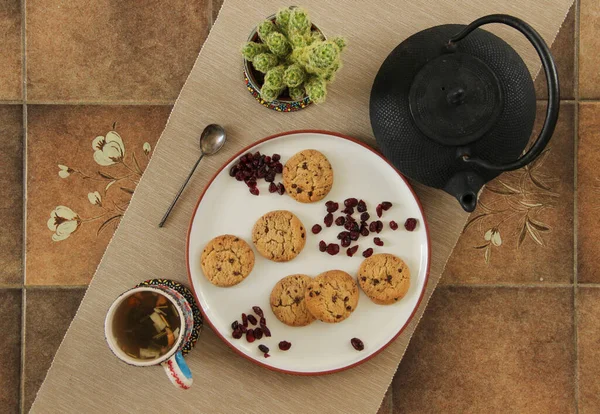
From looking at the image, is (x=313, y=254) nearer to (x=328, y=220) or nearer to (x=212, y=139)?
(x=328, y=220)

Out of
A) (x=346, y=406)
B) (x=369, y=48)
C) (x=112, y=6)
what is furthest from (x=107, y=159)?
(x=346, y=406)

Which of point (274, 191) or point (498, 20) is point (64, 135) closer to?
point (274, 191)

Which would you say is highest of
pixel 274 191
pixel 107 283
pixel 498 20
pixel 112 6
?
pixel 498 20

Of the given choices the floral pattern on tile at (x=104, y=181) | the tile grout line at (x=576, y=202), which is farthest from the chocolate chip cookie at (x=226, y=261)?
the tile grout line at (x=576, y=202)

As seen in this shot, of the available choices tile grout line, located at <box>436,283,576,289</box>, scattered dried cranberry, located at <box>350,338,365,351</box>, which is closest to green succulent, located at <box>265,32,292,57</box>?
scattered dried cranberry, located at <box>350,338,365,351</box>

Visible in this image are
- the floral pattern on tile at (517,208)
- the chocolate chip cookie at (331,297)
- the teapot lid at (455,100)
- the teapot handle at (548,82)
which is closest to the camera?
the teapot handle at (548,82)

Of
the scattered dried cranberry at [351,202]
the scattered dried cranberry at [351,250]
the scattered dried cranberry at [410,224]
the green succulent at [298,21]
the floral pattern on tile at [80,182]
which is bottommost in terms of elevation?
the floral pattern on tile at [80,182]

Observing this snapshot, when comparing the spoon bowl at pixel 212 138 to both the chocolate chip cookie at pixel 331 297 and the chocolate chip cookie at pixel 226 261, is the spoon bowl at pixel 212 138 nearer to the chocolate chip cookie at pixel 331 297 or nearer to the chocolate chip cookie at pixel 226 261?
the chocolate chip cookie at pixel 226 261

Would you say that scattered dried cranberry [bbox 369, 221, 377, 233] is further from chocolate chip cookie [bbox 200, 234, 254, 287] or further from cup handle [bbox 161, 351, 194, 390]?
cup handle [bbox 161, 351, 194, 390]
